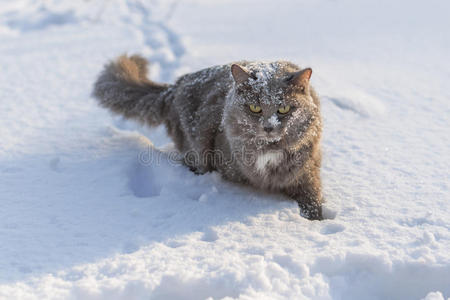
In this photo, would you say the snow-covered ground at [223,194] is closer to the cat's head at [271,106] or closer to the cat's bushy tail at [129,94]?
the cat's bushy tail at [129,94]

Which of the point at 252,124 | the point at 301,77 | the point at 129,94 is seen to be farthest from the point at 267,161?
the point at 129,94

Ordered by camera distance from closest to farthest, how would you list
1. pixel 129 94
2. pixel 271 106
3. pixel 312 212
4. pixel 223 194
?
pixel 271 106
pixel 312 212
pixel 223 194
pixel 129 94

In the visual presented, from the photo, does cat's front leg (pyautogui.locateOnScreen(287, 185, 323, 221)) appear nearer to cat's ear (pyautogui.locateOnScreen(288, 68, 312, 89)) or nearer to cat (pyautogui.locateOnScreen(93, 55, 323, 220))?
cat (pyautogui.locateOnScreen(93, 55, 323, 220))

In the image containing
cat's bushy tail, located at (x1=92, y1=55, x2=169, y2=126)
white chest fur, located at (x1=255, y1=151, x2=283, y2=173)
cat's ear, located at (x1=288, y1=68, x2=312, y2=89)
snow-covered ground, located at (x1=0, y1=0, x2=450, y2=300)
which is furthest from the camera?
cat's bushy tail, located at (x1=92, y1=55, x2=169, y2=126)

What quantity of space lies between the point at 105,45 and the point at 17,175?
393 cm

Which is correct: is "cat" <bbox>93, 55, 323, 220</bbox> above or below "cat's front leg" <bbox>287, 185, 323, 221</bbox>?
above

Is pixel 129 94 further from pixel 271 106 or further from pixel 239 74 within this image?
pixel 271 106

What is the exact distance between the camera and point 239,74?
2.66 m

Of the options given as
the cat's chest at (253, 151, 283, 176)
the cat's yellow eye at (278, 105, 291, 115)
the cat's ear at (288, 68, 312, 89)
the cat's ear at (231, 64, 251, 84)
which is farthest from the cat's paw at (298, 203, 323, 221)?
the cat's ear at (231, 64, 251, 84)

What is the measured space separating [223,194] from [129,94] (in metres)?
1.54

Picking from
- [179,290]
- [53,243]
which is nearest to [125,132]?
[53,243]

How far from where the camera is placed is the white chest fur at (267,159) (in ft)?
9.11

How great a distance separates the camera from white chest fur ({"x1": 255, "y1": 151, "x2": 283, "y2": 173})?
109 inches

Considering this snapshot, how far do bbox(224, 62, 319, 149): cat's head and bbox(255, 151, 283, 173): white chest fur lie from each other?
79 millimetres
